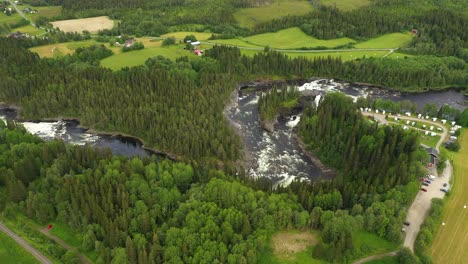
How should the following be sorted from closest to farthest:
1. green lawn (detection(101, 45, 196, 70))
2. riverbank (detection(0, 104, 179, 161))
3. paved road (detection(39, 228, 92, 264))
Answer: paved road (detection(39, 228, 92, 264)) → riverbank (detection(0, 104, 179, 161)) → green lawn (detection(101, 45, 196, 70))

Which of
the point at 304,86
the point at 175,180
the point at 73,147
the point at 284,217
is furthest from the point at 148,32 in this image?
the point at 284,217

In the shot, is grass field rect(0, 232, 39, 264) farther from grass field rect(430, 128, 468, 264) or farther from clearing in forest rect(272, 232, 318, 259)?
Answer: grass field rect(430, 128, 468, 264)

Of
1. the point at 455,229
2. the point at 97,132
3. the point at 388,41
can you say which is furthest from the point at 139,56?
the point at 455,229

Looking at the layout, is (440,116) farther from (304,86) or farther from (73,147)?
(73,147)

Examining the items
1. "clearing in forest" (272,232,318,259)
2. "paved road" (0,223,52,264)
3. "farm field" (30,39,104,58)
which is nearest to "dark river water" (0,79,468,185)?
"clearing in forest" (272,232,318,259)

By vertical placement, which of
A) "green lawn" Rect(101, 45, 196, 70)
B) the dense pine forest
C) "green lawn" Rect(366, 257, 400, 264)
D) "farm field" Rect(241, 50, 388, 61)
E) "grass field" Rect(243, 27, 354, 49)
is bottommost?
"green lawn" Rect(366, 257, 400, 264)

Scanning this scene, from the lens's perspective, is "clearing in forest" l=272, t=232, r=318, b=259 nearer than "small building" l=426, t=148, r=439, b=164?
Yes

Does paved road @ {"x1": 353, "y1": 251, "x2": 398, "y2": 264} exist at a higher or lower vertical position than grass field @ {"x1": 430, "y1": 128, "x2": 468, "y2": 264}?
lower

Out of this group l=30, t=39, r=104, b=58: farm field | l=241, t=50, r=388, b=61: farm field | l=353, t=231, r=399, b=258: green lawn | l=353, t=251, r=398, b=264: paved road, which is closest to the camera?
l=353, t=251, r=398, b=264: paved road
